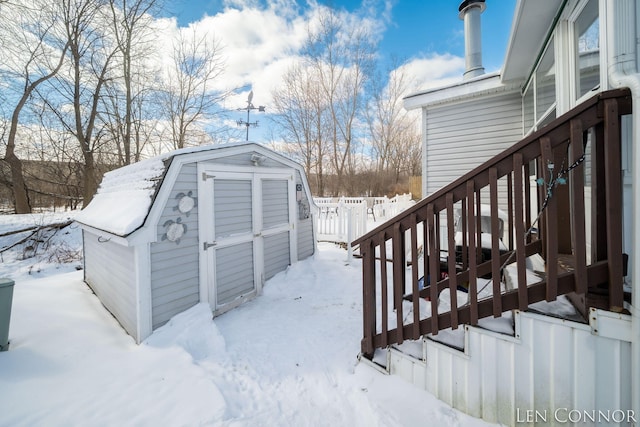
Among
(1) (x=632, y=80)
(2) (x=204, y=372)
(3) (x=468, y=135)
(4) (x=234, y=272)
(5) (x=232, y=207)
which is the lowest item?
(2) (x=204, y=372)

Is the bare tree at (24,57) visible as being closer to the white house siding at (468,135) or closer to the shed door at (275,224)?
the shed door at (275,224)

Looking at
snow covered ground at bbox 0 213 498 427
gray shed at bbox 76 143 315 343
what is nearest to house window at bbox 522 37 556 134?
snow covered ground at bbox 0 213 498 427

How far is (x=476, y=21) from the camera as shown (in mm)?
6207

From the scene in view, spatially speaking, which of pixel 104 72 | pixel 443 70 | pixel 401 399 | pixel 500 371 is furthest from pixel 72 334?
pixel 443 70

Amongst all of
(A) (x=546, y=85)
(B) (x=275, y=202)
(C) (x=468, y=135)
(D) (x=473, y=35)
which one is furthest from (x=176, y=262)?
(D) (x=473, y=35)

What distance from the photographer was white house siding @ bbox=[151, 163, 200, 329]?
3.32 m

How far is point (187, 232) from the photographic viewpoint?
365cm

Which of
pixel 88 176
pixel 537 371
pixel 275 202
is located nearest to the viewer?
pixel 537 371

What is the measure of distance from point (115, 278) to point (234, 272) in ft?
5.19

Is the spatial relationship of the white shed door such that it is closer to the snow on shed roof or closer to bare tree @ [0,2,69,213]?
the snow on shed roof

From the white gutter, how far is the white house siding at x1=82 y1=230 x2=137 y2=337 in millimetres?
4192

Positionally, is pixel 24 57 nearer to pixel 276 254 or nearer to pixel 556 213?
pixel 276 254

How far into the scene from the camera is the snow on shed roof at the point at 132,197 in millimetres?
3259

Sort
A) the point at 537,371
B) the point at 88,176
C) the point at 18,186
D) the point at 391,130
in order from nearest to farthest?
the point at 537,371
the point at 18,186
the point at 88,176
the point at 391,130
